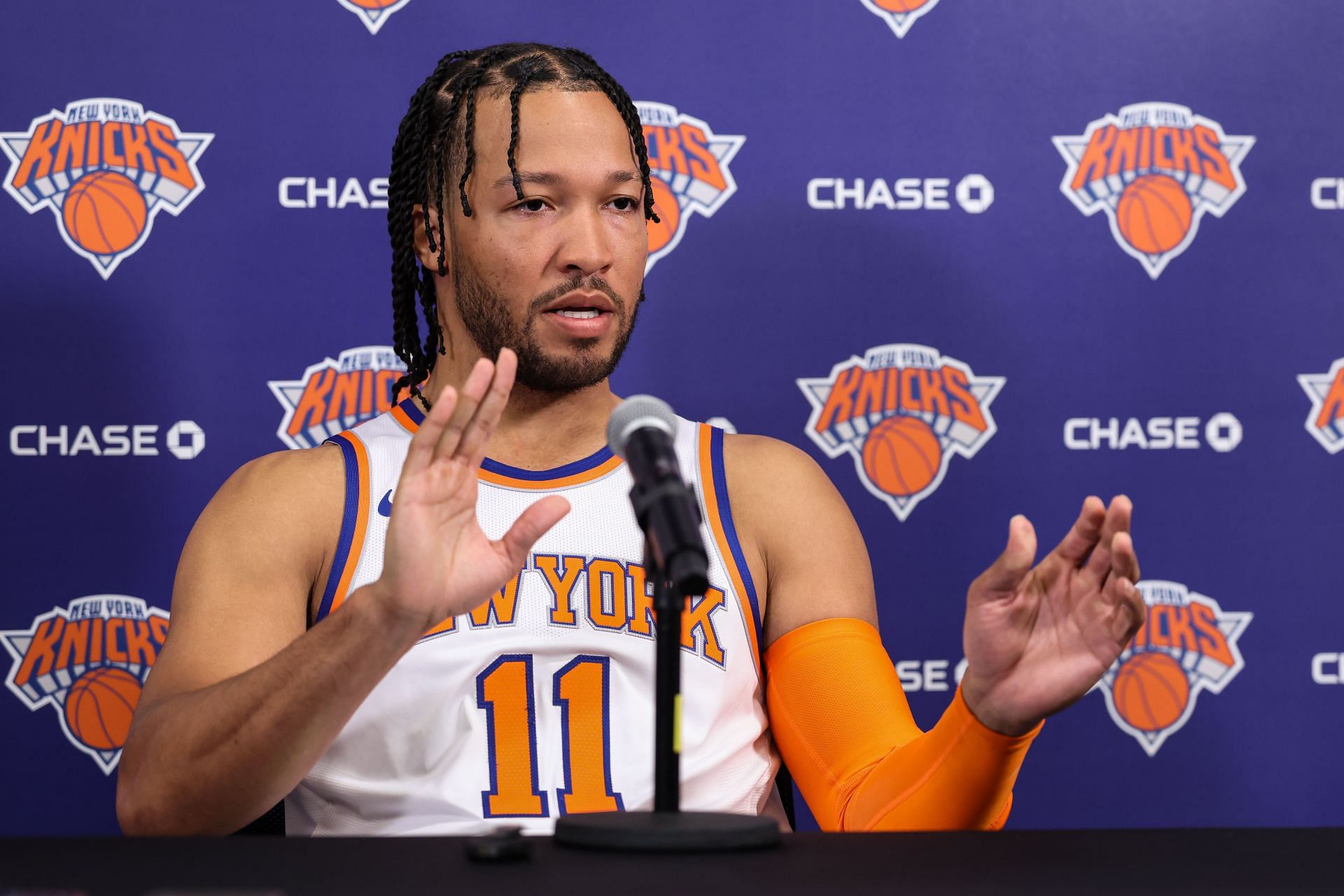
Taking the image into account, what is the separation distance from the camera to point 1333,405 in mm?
1814

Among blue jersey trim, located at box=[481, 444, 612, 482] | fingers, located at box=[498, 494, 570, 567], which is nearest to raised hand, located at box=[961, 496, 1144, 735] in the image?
fingers, located at box=[498, 494, 570, 567]

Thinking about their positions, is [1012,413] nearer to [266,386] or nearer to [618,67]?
[618,67]

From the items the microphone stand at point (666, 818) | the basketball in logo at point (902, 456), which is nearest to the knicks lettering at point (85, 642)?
the basketball in logo at point (902, 456)

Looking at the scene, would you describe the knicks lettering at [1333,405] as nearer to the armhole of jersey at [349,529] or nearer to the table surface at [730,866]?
the table surface at [730,866]

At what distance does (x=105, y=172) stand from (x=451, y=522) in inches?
38.4

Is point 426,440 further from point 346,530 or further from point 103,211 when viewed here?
point 103,211

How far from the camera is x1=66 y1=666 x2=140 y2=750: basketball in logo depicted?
1791mm

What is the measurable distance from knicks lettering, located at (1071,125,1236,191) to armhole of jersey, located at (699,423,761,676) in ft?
2.19

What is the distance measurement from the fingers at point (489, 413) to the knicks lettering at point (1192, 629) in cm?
106

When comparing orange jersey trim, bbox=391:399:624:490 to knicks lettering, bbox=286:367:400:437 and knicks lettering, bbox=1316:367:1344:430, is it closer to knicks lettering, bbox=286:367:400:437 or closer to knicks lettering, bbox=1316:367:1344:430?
knicks lettering, bbox=286:367:400:437

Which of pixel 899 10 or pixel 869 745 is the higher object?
pixel 899 10

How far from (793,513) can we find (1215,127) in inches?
32.6

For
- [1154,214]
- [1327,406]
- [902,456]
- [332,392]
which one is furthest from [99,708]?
[1327,406]

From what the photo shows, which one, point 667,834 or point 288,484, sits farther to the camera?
point 288,484
